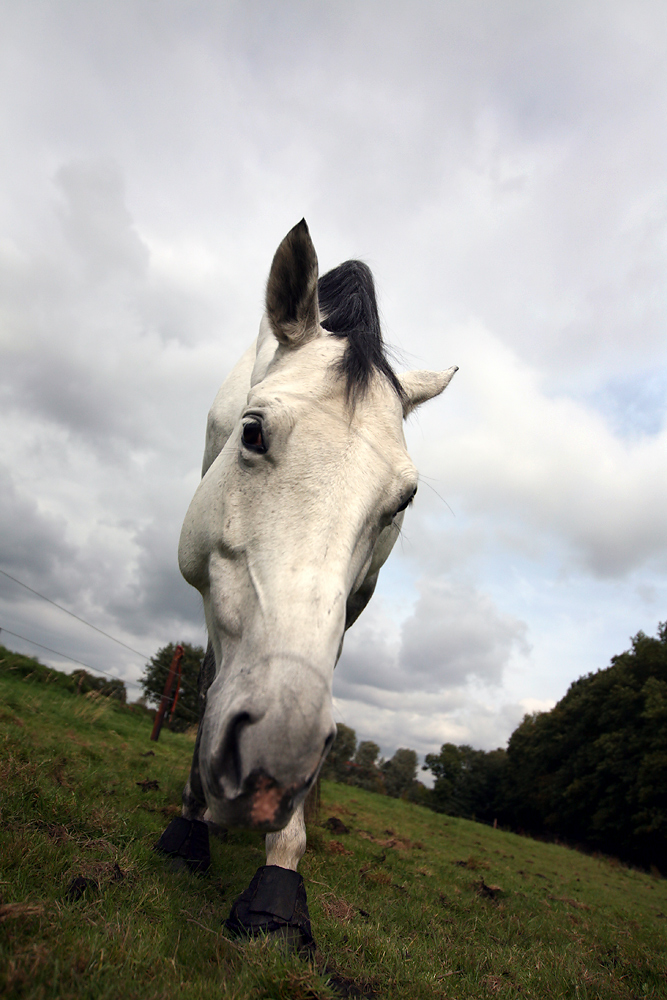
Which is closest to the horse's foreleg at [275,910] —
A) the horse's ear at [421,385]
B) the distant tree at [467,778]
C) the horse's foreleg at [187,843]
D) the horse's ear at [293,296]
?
the horse's foreleg at [187,843]

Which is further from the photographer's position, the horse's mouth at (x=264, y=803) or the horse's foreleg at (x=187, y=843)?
the horse's foreleg at (x=187, y=843)

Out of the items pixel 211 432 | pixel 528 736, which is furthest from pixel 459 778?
pixel 211 432

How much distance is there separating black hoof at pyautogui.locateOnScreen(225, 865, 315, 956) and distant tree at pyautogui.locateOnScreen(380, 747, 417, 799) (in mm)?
40437

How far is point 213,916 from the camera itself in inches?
85.6

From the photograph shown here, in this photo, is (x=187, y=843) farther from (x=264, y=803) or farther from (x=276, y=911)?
(x=264, y=803)

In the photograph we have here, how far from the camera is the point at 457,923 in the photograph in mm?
3537

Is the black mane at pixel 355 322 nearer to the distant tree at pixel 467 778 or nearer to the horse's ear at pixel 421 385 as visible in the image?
the horse's ear at pixel 421 385

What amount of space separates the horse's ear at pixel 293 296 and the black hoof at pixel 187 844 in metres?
2.87

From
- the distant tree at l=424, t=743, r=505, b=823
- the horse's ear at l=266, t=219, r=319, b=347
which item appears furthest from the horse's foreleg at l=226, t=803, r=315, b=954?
the distant tree at l=424, t=743, r=505, b=823

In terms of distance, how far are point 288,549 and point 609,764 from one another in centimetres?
3528

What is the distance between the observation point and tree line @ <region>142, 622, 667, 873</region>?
83.9ft

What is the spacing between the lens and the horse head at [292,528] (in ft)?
5.09

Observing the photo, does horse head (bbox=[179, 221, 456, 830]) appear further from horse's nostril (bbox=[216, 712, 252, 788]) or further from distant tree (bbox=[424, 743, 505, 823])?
distant tree (bbox=[424, 743, 505, 823])

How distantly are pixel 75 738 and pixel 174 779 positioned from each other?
1.28 m
